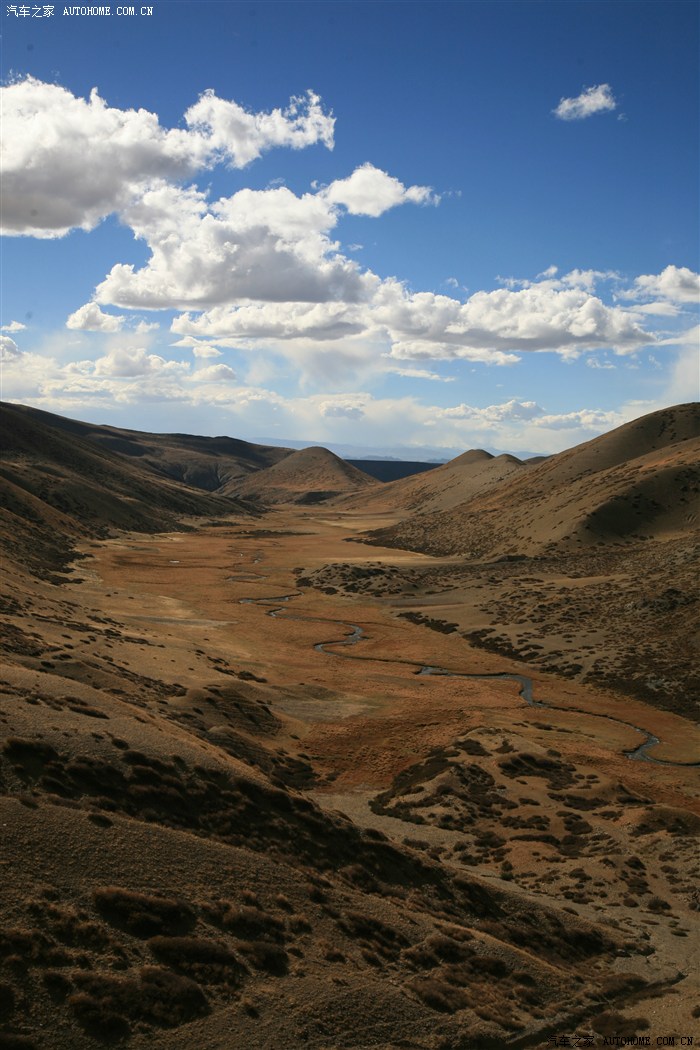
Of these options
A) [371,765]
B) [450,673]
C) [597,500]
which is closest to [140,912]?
[371,765]

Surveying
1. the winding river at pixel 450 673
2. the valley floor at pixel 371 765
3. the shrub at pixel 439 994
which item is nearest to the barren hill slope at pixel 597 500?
the valley floor at pixel 371 765

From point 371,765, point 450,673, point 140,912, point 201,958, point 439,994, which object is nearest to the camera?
point 201,958

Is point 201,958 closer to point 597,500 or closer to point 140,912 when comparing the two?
point 140,912

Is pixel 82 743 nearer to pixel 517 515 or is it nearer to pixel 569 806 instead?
pixel 569 806

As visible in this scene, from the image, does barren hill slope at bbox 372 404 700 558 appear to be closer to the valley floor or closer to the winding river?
the valley floor

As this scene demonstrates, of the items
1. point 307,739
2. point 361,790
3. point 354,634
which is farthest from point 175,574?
point 361,790

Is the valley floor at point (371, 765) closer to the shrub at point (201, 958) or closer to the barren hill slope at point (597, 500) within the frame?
the shrub at point (201, 958)

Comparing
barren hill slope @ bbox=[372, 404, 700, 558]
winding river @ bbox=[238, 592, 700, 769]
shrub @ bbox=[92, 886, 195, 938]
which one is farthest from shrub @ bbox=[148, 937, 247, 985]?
barren hill slope @ bbox=[372, 404, 700, 558]

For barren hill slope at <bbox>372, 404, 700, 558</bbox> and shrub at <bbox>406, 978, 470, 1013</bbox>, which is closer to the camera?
shrub at <bbox>406, 978, 470, 1013</bbox>
